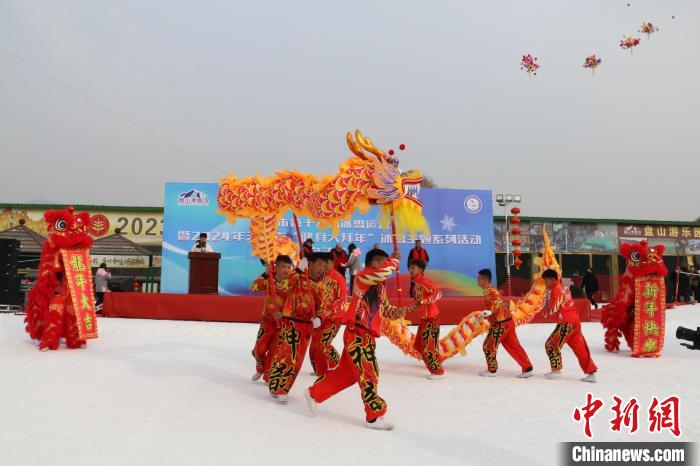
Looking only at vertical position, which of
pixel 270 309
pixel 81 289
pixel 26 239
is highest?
pixel 26 239

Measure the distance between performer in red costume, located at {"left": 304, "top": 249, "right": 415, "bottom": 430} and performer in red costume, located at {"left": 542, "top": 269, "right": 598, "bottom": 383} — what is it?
2.67 metres

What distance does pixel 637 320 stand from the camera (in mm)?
7152

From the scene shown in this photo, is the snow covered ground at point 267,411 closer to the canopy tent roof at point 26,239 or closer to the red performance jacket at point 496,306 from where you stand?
the red performance jacket at point 496,306

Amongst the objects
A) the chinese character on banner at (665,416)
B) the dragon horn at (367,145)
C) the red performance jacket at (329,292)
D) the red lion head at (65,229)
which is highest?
the dragon horn at (367,145)

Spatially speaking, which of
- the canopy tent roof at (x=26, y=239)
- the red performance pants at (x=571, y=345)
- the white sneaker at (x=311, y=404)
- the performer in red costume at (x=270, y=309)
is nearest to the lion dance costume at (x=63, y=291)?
the performer in red costume at (x=270, y=309)

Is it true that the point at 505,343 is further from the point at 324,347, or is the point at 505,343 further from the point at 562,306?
the point at 324,347

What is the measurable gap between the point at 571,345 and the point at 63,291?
647 cm

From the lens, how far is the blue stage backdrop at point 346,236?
1380cm

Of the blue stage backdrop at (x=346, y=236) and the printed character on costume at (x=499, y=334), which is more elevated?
the blue stage backdrop at (x=346, y=236)

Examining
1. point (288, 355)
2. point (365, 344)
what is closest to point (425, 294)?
point (288, 355)

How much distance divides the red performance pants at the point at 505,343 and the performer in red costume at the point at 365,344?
236 cm

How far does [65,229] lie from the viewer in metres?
6.94

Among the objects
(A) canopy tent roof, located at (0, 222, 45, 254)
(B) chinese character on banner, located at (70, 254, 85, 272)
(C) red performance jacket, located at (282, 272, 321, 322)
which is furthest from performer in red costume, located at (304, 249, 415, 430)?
(A) canopy tent roof, located at (0, 222, 45, 254)

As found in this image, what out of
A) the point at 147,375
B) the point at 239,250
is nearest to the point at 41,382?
the point at 147,375
